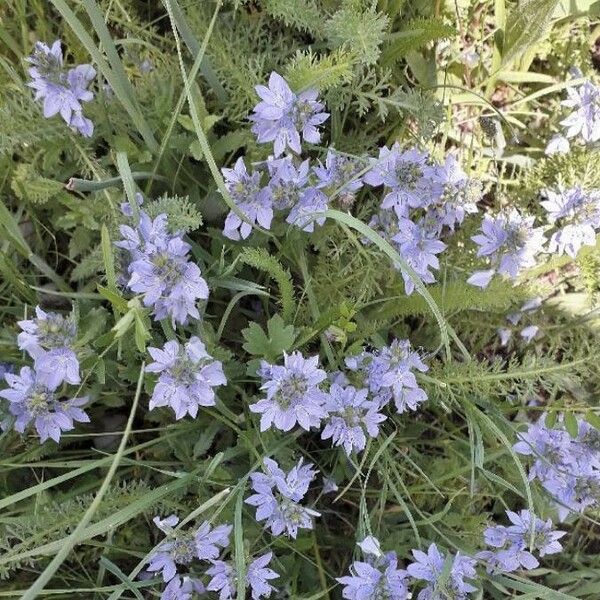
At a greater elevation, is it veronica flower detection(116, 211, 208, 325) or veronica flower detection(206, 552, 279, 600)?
veronica flower detection(116, 211, 208, 325)

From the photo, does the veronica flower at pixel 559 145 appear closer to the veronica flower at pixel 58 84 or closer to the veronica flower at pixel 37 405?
the veronica flower at pixel 58 84

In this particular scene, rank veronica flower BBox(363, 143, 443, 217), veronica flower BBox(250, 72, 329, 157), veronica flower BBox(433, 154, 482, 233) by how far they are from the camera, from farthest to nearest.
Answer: veronica flower BBox(433, 154, 482, 233)
veronica flower BBox(363, 143, 443, 217)
veronica flower BBox(250, 72, 329, 157)

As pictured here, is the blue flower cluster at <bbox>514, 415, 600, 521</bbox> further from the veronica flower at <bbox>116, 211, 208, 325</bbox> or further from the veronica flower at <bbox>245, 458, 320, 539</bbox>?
the veronica flower at <bbox>116, 211, 208, 325</bbox>

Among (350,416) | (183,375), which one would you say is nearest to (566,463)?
(350,416)

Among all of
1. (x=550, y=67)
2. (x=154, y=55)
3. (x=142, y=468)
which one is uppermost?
(x=550, y=67)

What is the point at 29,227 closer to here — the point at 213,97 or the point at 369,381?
the point at 213,97

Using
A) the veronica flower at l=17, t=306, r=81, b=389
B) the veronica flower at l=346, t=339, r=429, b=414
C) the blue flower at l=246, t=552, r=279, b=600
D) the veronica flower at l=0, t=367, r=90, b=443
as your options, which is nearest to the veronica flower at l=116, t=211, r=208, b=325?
the veronica flower at l=17, t=306, r=81, b=389

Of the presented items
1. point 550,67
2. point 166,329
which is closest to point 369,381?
point 166,329
